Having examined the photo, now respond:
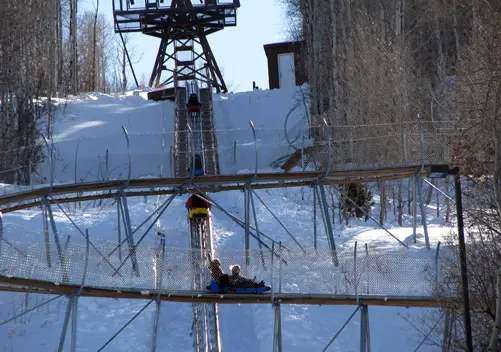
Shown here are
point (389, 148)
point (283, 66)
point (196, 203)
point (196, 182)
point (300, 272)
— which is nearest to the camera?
point (300, 272)

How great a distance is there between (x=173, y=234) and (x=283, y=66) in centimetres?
2647

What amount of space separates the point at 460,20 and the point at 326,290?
29.9 meters

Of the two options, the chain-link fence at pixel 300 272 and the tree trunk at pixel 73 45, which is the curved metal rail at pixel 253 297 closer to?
the chain-link fence at pixel 300 272

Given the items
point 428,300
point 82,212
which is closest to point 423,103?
point 82,212

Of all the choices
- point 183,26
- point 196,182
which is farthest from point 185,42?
point 196,182

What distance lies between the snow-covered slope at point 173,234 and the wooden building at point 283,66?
4.84m

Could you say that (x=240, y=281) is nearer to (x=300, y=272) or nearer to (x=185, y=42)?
(x=300, y=272)

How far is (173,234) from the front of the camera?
33.1 metres

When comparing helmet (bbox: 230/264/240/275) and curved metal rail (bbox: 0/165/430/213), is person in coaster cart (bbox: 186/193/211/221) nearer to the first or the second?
curved metal rail (bbox: 0/165/430/213)

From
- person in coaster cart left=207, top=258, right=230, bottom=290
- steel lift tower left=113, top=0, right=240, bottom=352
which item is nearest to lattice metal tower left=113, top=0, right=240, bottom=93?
steel lift tower left=113, top=0, right=240, bottom=352

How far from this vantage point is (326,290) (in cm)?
2161

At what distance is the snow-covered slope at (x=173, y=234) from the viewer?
27.5m

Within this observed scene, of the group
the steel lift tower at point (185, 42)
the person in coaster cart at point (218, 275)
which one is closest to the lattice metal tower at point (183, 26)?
the steel lift tower at point (185, 42)

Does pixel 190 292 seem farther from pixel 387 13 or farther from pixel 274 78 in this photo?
pixel 274 78
